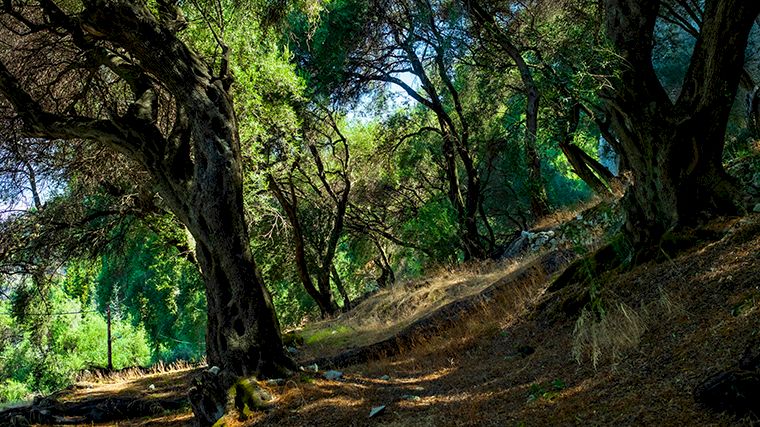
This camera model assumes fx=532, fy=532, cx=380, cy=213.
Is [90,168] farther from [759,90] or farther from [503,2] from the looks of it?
[759,90]

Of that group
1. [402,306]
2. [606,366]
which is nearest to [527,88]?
[402,306]

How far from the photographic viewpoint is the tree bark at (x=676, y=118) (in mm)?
5742

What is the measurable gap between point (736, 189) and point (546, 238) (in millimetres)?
6360

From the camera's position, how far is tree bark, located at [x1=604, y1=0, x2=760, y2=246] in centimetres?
574

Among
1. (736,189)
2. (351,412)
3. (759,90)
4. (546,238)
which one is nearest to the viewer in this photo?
(351,412)

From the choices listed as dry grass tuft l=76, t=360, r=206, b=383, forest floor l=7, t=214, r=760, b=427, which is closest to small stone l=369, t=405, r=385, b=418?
forest floor l=7, t=214, r=760, b=427

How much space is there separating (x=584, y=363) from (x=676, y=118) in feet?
10.5

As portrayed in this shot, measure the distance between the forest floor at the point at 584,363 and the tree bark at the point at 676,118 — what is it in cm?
53

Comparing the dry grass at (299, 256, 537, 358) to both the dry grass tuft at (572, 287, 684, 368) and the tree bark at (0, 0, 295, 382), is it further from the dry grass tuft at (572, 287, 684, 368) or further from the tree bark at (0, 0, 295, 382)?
the dry grass tuft at (572, 287, 684, 368)

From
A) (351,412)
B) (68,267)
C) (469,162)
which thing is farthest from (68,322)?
Result: (351,412)

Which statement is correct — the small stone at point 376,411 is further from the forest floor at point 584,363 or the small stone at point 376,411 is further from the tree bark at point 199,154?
the tree bark at point 199,154

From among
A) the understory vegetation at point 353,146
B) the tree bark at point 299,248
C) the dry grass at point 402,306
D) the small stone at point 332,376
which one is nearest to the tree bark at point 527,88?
the understory vegetation at point 353,146

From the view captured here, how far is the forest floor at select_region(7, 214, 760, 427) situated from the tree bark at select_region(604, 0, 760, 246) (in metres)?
0.53

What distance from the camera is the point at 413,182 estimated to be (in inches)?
915
